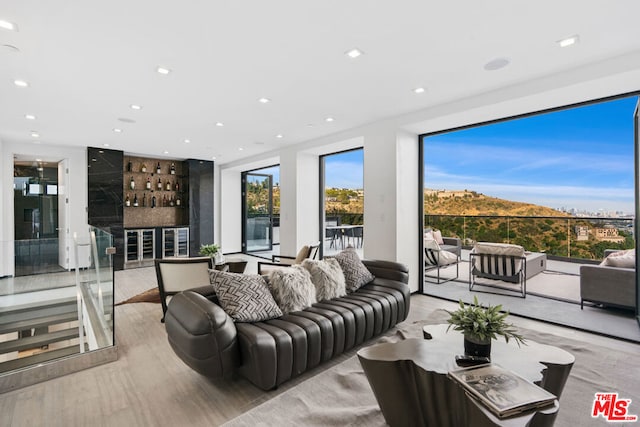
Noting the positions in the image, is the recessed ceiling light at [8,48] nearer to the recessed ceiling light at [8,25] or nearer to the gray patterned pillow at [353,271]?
the recessed ceiling light at [8,25]

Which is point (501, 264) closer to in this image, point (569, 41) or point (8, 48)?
point (569, 41)

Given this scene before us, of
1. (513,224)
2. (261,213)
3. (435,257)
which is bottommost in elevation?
(435,257)

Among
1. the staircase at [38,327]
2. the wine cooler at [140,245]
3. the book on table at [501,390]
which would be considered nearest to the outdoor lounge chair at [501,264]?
the book on table at [501,390]

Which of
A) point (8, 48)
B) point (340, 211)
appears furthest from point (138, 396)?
point (340, 211)

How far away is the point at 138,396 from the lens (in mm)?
2297

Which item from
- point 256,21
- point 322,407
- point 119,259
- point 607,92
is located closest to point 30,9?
point 256,21

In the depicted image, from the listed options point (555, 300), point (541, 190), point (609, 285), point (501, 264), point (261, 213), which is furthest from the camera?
point (261, 213)

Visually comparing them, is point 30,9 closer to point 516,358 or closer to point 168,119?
point 168,119

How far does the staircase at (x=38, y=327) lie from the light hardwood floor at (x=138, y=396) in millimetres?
2748

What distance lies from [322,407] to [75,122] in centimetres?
567

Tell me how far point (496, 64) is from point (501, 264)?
3.00 metres

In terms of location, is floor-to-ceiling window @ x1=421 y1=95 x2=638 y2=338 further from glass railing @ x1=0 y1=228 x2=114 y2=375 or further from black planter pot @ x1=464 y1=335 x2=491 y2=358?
glass railing @ x1=0 y1=228 x2=114 y2=375

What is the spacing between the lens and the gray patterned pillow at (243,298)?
2510mm

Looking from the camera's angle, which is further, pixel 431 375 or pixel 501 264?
pixel 501 264
